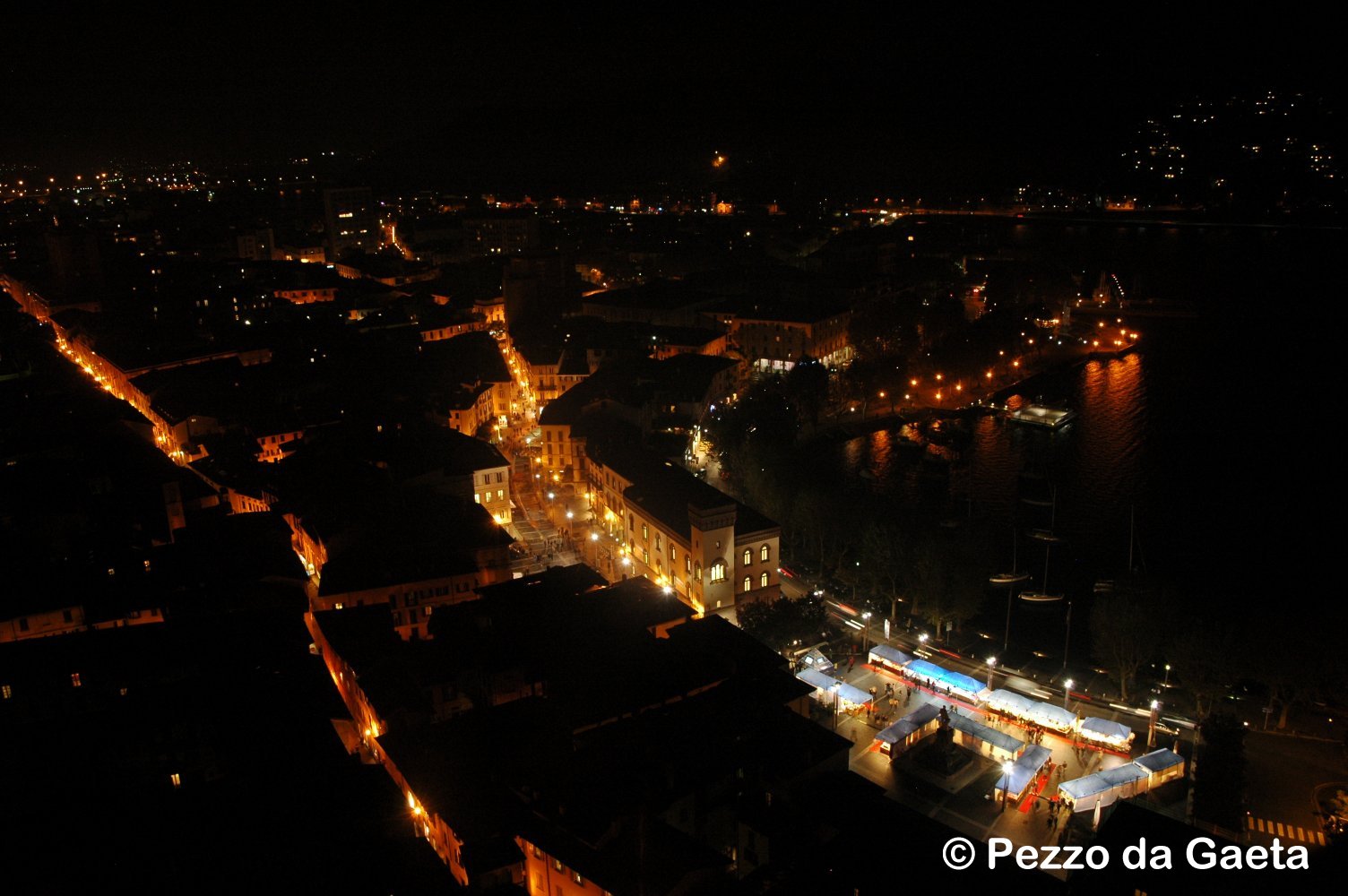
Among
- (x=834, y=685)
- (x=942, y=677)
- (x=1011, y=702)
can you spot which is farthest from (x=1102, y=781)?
(x=834, y=685)

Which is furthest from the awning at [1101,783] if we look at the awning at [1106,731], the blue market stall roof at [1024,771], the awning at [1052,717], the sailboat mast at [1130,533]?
the sailboat mast at [1130,533]

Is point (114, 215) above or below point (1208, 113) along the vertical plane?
below

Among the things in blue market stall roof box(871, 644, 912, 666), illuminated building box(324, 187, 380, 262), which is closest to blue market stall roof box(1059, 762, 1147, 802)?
blue market stall roof box(871, 644, 912, 666)

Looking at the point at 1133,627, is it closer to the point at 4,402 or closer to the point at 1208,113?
the point at 4,402

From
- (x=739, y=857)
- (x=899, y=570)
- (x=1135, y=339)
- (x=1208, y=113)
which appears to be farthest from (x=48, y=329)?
(x=1208, y=113)

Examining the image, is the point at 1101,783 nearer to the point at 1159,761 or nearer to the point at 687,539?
the point at 1159,761

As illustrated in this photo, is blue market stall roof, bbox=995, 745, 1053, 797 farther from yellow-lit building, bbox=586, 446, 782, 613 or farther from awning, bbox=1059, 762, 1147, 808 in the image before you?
yellow-lit building, bbox=586, 446, 782, 613
